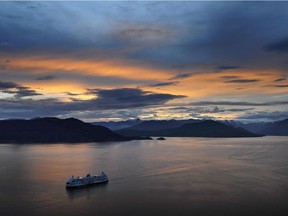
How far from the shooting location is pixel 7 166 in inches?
3716

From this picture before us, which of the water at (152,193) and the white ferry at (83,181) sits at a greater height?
the white ferry at (83,181)

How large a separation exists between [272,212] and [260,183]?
22953 mm

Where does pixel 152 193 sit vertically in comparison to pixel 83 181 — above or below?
below

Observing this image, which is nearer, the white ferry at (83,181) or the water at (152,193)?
the water at (152,193)

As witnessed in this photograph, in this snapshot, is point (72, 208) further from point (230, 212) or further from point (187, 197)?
point (230, 212)

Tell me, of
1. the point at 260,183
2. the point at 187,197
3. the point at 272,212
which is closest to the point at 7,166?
the point at 187,197

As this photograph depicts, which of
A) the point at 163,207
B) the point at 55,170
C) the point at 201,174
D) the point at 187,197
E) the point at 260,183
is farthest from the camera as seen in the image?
the point at 55,170

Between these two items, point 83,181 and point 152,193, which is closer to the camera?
point 152,193

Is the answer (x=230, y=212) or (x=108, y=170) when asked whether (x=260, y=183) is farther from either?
(x=108, y=170)

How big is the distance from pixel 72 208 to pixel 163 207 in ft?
45.1

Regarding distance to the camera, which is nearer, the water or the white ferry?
the water

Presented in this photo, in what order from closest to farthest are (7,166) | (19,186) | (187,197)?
(187,197) < (19,186) < (7,166)

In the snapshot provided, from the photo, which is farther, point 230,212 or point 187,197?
point 187,197

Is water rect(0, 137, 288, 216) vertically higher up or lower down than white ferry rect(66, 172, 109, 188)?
lower down
